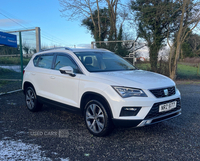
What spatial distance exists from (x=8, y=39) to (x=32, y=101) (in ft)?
17.6

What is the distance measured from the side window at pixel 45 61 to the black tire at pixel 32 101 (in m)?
0.79

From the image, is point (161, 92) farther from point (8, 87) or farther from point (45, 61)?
point (8, 87)

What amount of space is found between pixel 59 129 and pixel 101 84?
1516mm

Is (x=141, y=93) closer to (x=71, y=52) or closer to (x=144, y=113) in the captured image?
(x=144, y=113)

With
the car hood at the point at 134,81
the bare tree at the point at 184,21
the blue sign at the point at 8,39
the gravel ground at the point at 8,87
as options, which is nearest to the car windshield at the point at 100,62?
the car hood at the point at 134,81

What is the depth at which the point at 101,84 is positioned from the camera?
346cm

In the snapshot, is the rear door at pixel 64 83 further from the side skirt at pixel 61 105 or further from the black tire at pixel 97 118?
the black tire at pixel 97 118

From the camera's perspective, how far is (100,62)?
A: 441 centimetres

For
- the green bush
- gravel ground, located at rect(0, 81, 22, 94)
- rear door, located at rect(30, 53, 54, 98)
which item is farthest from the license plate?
the green bush

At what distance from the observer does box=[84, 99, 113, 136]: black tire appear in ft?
11.2

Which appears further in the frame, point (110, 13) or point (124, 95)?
point (110, 13)

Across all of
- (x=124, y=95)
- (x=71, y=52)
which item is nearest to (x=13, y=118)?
(x=71, y=52)

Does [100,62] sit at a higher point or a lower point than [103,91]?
higher

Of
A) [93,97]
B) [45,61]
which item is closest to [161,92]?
[93,97]
